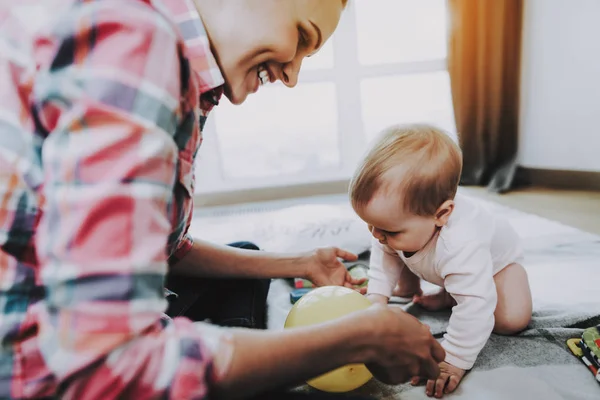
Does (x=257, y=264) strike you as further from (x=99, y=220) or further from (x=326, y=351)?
(x=99, y=220)

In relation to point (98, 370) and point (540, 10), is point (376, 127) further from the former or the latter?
point (98, 370)

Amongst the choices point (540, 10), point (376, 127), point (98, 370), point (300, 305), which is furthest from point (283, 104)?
point (98, 370)

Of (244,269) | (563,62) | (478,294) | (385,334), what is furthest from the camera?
(563,62)

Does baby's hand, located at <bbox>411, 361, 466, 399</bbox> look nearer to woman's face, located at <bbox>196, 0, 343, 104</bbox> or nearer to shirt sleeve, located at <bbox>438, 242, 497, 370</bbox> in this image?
shirt sleeve, located at <bbox>438, 242, 497, 370</bbox>

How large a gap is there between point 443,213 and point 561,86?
73.5 inches

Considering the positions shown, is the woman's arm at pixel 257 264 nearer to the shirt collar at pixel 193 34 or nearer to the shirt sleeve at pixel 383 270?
the shirt sleeve at pixel 383 270

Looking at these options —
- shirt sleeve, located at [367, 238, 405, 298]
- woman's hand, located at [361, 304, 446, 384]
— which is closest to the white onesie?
shirt sleeve, located at [367, 238, 405, 298]

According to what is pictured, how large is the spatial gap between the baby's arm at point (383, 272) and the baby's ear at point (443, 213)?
19cm

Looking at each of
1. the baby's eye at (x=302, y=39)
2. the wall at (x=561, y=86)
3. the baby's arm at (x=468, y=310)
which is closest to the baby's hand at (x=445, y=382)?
the baby's arm at (x=468, y=310)

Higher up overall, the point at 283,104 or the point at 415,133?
the point at 415,133

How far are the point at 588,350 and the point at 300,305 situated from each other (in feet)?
1.86

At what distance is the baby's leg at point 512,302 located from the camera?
96 centimetres

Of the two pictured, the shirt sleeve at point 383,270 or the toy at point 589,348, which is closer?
the toy at point 589,348

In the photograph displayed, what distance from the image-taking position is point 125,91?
41 centimetres
